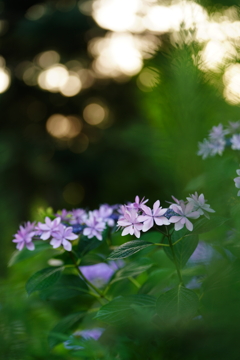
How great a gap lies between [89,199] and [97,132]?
3.00ft

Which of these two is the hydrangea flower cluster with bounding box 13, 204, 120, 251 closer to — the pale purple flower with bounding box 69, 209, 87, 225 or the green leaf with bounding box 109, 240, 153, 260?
the pale purple flower with bounding box 69, 209, 87, 225

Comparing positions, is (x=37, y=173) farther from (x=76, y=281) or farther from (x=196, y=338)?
(x=196, y=338)

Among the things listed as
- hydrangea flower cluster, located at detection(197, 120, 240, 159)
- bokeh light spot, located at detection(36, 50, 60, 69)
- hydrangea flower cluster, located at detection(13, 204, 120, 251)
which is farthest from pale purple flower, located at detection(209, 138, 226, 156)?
bokeh light spot, located at detection(36, 50, 60, 69)

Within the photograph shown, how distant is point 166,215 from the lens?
0.38m

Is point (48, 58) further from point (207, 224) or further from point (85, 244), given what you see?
point (207, 224)

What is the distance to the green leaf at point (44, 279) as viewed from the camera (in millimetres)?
488

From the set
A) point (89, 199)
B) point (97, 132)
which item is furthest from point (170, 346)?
point (97, 132)

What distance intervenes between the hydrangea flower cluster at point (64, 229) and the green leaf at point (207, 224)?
170 millimetres

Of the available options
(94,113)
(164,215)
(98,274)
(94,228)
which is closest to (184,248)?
(164,215)

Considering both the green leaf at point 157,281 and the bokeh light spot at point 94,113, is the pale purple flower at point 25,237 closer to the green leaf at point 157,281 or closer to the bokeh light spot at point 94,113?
the green leaf at point 157,281

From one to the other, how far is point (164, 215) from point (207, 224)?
0.05m

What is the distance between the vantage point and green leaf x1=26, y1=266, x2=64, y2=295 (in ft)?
1.60

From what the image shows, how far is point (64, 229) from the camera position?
0.49 metres

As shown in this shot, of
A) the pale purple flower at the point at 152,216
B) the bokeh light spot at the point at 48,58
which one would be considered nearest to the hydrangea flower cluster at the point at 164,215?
the pale purple flower at the point at 152,216
